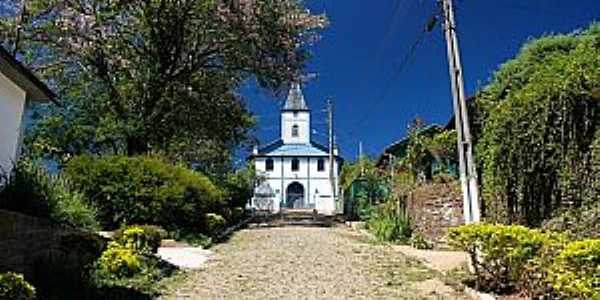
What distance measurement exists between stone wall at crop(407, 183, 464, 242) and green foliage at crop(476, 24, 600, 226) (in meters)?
4.13

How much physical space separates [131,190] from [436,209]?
8.26 meters

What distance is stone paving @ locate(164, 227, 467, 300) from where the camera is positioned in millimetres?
8383

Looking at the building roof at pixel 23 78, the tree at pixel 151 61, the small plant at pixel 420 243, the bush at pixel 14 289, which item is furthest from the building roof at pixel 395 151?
the bush at pixel 14 289

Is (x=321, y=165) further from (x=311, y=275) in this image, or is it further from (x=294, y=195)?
(x=311, y=275)

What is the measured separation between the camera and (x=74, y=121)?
24.7 meters

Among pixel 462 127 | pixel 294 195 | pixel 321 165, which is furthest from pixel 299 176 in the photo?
pixel 462 127

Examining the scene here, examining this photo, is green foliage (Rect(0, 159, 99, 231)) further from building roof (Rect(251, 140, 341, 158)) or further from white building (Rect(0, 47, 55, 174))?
building roof (Rect(251, 140, 341, 158))

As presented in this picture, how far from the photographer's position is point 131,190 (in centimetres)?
1533

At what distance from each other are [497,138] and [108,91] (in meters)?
16.9

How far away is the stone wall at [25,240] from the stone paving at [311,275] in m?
1.83

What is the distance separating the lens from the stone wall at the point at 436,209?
16297mm

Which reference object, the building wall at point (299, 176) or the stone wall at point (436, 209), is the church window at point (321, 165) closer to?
the building wall at point (299, 176)

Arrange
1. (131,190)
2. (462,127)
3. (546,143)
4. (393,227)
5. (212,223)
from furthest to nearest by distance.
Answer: (212,223) → (393,227) → (131,190) → (462,127) → (546,143)

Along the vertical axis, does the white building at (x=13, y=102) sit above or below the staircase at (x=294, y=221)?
above
